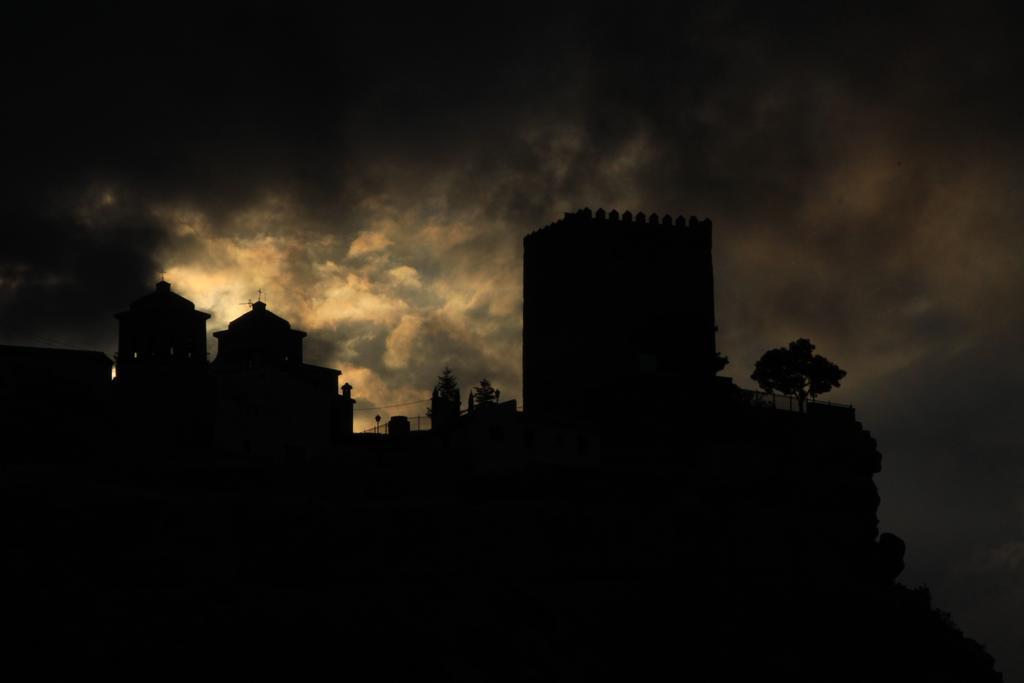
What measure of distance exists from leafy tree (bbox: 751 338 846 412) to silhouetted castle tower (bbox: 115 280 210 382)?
3814 centimetres

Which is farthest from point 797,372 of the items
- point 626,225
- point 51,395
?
point 51,395

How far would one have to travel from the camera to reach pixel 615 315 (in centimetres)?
7562

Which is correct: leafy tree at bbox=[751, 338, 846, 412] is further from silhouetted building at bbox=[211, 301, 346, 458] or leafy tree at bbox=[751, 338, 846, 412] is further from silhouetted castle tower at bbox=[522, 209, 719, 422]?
silhouetted building at bbox=[211, 301, 346, 458]

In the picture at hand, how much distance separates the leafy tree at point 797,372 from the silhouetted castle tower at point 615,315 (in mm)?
9795

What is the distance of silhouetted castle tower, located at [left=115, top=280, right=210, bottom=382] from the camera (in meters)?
74.9

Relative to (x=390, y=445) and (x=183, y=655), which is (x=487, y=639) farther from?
(x=390, y=445)

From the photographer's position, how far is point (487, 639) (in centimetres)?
5931

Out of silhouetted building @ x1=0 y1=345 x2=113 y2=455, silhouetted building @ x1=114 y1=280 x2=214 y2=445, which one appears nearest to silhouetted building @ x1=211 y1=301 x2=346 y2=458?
→ silhouetted building @ x1=114 y1=280 x2=214 y2=445

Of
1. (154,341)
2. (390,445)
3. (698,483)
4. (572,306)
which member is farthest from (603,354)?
(154,341)

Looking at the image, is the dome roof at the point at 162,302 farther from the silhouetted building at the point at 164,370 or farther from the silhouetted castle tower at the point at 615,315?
the silhouetted castle tower at the point at 615,315

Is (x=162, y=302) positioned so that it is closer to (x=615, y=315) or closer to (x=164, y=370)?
(x=164, y=370)

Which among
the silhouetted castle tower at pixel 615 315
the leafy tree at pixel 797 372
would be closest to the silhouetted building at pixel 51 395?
the silhouetted castle tower at pixel 615 315

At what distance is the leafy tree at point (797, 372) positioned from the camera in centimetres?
8519

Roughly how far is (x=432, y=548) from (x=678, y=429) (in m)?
18.4
